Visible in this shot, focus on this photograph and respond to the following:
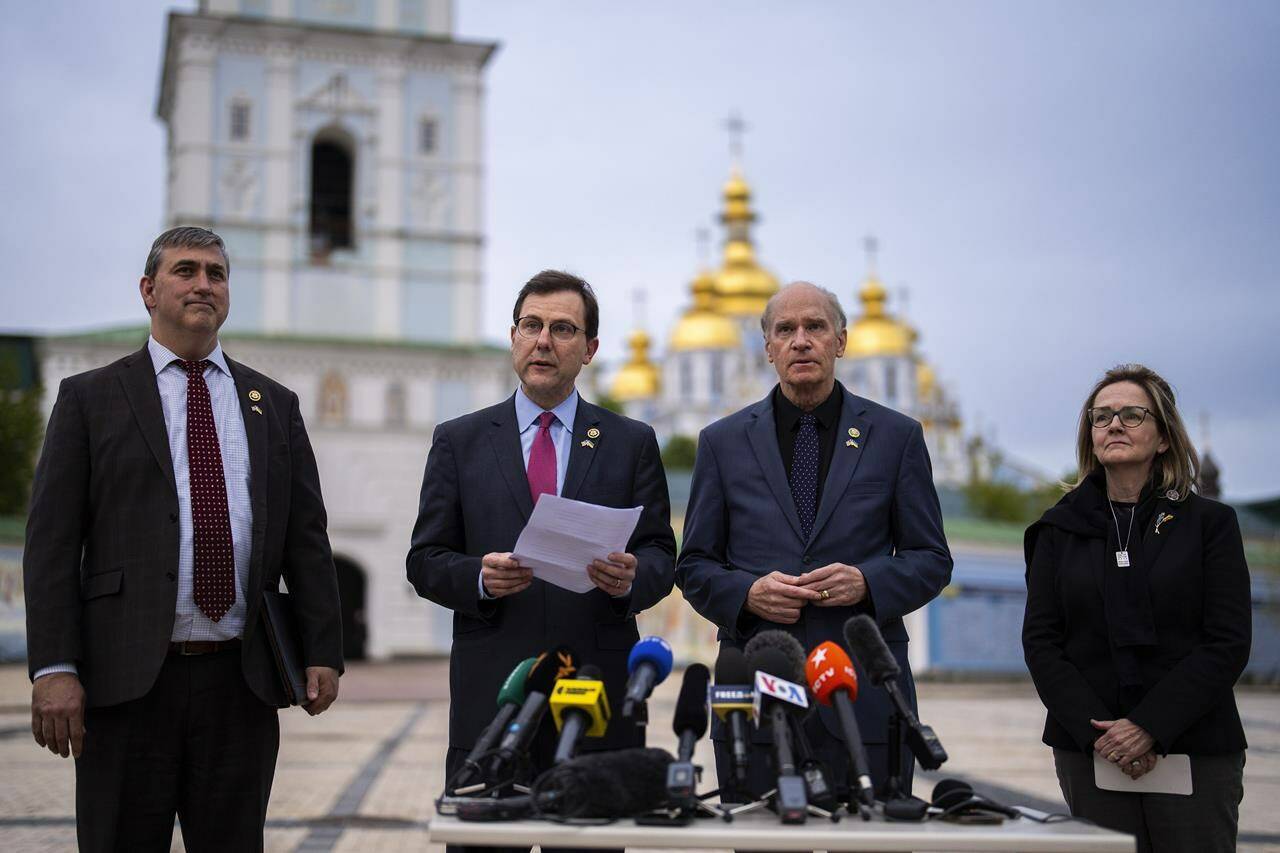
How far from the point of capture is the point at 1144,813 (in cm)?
425

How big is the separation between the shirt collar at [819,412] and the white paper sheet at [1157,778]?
1.33 metres

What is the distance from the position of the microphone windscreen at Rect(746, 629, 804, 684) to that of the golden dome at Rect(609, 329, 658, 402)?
78272 millimetres

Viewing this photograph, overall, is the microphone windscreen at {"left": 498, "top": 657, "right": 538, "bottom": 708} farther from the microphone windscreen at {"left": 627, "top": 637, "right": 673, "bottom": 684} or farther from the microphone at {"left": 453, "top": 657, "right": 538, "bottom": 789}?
the microphone windscreen at {"left": 627, "top": 637, "right": 673, "bottom": 684}

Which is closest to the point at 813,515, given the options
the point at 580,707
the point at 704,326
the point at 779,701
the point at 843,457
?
the point at 843,457

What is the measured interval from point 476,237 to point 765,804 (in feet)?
108

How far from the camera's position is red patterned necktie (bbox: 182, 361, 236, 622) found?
13.7ft

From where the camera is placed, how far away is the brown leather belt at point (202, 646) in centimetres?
413

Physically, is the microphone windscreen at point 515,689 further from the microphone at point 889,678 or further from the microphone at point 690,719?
the microphone at point 889,678

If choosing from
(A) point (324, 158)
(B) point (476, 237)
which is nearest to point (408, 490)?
(B) point (476, 237)

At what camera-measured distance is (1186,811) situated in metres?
4.18

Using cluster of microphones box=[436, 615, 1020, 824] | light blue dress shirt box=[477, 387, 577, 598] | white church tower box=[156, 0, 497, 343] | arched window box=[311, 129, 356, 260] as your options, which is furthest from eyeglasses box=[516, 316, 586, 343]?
arched window box=[311, 129, 356, 260]

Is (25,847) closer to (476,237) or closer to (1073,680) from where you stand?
(1073,680)

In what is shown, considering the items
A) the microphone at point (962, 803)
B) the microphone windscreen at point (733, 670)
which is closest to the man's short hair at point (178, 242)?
the microphone windscreen at point (733, 670)

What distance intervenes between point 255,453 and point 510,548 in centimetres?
86
